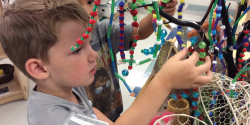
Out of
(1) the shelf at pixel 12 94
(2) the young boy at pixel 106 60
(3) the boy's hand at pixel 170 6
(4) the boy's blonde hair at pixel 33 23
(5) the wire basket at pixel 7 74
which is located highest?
(3) the boy's hand at pixel 170 6

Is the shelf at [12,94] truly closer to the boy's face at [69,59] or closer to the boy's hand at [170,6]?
the boy's face at [69,59]

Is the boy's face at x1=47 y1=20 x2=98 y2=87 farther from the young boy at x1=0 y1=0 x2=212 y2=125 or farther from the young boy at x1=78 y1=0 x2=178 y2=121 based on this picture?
the young boy at x1=78 y1=0 x2=178 y2=121

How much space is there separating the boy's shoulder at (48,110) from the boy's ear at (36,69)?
0.20 ft

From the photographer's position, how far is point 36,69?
0.44 m

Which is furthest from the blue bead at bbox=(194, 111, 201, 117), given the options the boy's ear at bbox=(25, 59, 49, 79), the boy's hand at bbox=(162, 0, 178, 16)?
the boy's ear at bbox=(25, 59, 49, 79)

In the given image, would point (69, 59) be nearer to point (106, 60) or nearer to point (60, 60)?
point (60, 60)

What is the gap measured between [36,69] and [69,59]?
8cm

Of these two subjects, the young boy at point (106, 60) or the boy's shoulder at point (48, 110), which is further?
the young boy at point (106, 60)

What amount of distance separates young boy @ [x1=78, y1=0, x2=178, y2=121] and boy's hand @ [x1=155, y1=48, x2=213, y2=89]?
0.84 ft

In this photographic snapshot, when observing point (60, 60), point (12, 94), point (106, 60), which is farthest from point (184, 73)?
point (12, 94)

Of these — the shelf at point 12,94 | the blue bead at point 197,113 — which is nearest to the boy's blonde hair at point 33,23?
the blue bead at point 197,113

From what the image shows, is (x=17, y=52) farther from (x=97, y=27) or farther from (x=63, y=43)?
(x=97, y=27)

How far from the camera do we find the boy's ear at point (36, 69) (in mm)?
425

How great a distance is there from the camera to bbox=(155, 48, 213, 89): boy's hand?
1.26ft
